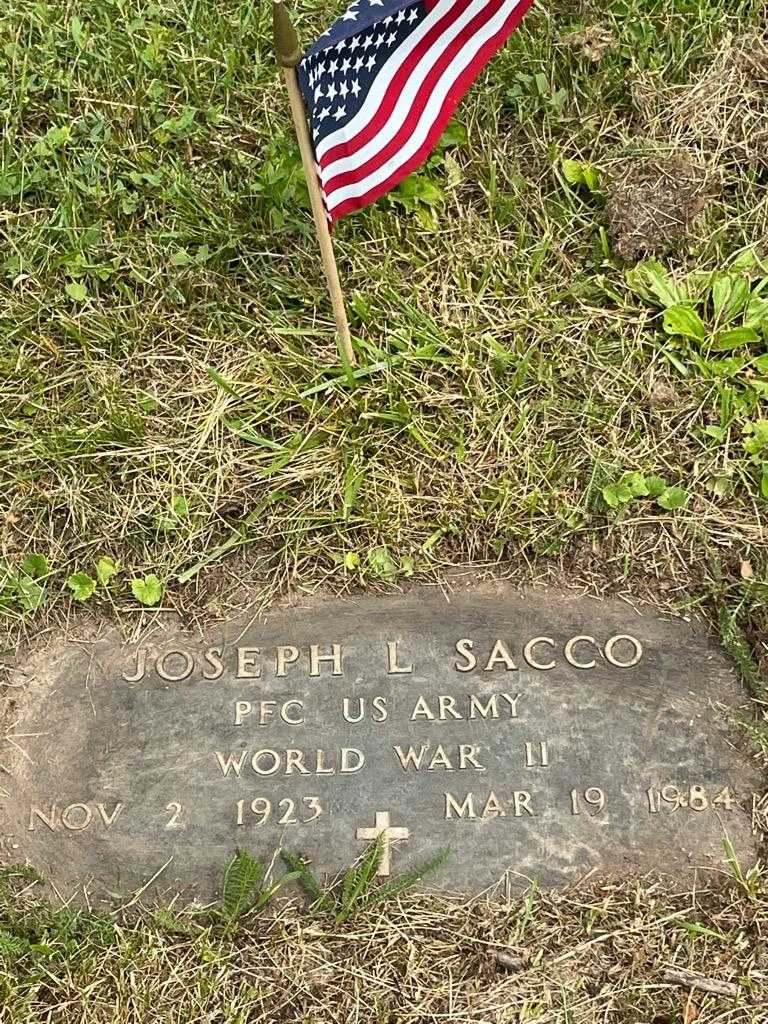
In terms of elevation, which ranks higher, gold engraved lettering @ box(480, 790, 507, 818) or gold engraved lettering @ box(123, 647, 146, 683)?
gold engraved lettering @ box(123, 647, 146, 683)

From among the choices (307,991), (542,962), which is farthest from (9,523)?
(542,962)

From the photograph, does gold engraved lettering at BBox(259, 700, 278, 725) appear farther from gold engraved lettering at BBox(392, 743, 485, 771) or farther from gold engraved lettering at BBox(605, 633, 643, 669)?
gold engraved lettering at BBox(605, 633, 643, 669)

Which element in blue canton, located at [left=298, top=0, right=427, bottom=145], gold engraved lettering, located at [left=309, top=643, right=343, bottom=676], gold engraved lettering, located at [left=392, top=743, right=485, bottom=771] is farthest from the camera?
gold engraved lettering, located at [left=309, top=643, right=343, bottom=676]

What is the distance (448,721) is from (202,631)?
709mm

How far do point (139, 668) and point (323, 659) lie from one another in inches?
19.7

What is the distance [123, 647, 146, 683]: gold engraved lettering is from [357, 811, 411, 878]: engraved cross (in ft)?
2.34

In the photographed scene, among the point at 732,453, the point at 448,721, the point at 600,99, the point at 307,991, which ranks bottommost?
the point at 307,991

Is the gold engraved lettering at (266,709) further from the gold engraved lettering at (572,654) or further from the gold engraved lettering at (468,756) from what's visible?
the gold engraved lettering at (572,654)

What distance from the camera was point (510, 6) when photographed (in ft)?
7.37

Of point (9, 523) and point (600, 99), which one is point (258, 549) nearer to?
point (9, 523)

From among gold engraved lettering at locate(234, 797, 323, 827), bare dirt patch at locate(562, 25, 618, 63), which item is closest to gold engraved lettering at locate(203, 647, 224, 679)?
gold engraved lettering at locate(234, 797, 323, 827)

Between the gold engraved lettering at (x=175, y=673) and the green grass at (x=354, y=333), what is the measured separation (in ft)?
0.51

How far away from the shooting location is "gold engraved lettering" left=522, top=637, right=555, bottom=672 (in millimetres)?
2533

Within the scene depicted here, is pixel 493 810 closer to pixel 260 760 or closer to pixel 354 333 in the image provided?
pixel 260 760
